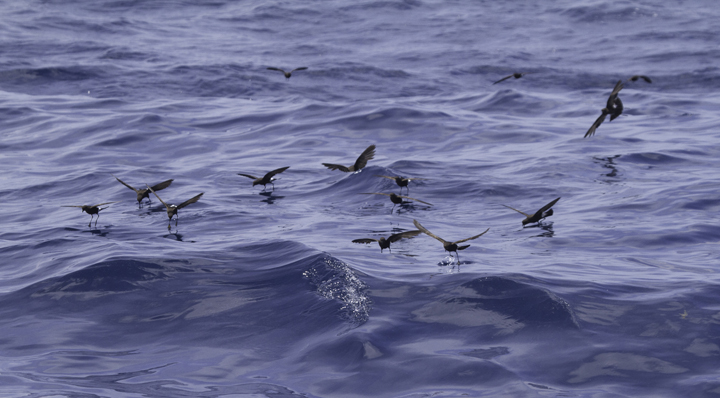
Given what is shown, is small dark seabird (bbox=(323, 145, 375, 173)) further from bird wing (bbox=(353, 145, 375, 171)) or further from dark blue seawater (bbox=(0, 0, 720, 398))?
dark blue seawater (bbox=(0, 0, 720, 398))

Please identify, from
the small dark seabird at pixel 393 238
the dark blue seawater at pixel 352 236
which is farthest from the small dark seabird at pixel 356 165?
the small dark seabird at pixel 393 238

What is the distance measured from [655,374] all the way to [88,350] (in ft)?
16.9

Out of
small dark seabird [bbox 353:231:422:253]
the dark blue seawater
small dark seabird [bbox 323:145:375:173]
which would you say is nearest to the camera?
the dark blue seawater

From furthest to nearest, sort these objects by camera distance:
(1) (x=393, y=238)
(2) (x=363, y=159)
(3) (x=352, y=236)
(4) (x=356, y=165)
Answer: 1. (2) (x=363, y=159)
2. (4) (x=356, y=165)
3. (3) (x=352, y=236)
4. (1) (x=393, y=238)

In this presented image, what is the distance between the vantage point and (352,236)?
1066 centimetres

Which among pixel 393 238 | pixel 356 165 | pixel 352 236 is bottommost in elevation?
pixel 352 236

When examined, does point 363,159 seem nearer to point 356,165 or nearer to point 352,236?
point 356,165

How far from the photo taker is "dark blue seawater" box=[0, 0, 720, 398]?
661 centimetres

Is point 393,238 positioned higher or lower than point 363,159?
lower

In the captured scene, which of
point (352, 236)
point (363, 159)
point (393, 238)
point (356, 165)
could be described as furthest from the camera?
point (363, 159)

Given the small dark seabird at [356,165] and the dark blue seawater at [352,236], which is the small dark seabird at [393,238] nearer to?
the dark blue seawater at [352,236]

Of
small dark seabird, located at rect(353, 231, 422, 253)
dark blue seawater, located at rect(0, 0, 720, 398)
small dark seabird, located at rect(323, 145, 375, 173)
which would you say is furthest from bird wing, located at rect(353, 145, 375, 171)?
small dark seabird, located at rect(353, 231, 422, 253)

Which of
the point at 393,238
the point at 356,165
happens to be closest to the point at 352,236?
the point at 393,238

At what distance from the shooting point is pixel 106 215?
12.0 meters
